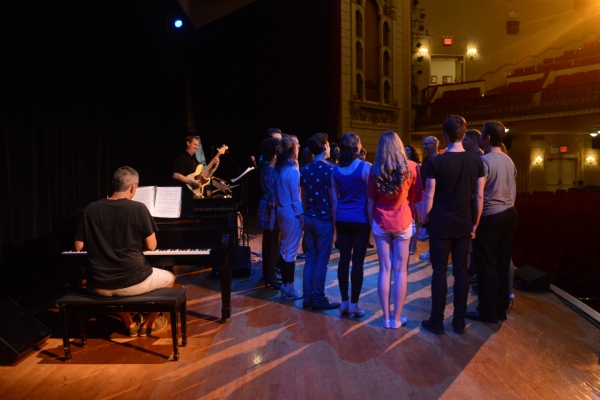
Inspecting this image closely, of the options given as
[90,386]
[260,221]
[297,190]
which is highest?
[297,190]

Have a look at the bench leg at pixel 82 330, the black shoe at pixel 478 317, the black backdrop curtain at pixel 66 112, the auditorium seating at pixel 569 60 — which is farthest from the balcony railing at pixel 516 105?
the bench leg at pixel 82 330

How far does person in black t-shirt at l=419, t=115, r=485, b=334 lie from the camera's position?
3.19 meters

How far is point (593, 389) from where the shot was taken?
2.54 meters

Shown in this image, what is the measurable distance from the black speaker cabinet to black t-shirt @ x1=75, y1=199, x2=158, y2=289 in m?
0.68

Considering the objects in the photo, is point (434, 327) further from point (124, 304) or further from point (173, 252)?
point (124, 304)

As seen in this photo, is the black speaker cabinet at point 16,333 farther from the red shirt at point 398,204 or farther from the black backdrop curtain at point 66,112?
the red shirt at point 398,204

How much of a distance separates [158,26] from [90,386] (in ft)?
22.7

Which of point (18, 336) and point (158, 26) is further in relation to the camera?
point (158, 26)

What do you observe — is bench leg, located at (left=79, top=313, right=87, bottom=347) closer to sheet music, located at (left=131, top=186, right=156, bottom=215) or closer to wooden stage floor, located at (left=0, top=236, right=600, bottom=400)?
wooden stage floor, located at (left=0, top=236, right=600, bottom=400)

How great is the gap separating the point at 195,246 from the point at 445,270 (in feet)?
6.45

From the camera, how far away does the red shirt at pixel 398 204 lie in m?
3.28

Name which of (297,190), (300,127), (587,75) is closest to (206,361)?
(297,190)

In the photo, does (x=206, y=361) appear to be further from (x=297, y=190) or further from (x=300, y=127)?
(x=300, y=127)

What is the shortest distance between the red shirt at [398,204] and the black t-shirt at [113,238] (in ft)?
5.37
